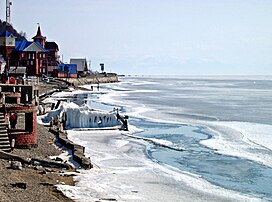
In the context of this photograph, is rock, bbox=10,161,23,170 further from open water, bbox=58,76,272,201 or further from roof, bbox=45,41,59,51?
roof, bbox=45,41,59,51

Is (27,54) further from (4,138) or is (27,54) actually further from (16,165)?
(16,165)

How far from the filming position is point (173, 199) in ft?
53.7

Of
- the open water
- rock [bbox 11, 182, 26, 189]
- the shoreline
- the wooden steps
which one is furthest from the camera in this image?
the wooden steps

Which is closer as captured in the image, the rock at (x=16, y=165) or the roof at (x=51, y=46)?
the rock at (x=16, y=165)

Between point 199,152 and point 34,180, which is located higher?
point 34,180

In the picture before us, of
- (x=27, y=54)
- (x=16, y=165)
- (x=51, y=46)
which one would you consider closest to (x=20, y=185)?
(x=16, y=165)

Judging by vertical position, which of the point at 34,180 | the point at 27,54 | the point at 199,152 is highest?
the point at 27,54

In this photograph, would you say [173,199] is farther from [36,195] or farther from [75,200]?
[36,195]

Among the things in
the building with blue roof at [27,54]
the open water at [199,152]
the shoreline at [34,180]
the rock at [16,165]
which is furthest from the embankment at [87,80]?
the rock at [16,165]

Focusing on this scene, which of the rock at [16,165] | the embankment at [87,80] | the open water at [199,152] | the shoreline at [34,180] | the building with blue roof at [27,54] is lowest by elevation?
the open water at [199,152]

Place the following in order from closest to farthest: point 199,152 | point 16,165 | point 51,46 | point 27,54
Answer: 1. point 16,165
2. point 199,152
3. point 27,54
4. point 51,46

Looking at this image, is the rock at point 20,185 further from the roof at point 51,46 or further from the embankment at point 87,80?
the roof at point 51,46

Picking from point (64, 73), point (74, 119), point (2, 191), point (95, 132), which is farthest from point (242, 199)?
point (64, 73)

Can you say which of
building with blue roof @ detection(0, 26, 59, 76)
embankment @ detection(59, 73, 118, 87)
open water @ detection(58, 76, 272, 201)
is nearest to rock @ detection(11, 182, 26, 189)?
open water @ detection(58, 76, 272, 201)
